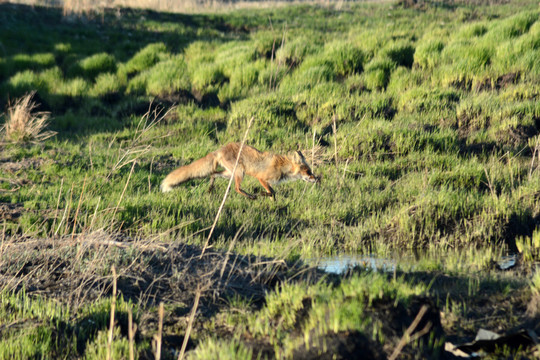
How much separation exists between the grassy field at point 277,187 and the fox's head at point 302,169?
0.73 ft

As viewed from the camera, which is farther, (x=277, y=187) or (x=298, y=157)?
(x=277, y=187)

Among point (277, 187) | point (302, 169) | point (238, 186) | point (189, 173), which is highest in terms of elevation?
point (302, 169)

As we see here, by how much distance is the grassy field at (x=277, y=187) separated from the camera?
370cm

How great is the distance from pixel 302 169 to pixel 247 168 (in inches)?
31.7

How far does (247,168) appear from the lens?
8.03 metres

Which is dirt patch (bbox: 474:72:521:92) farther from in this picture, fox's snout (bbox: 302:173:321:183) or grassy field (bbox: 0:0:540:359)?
fox's snout (bbox: 302:173:321:183)

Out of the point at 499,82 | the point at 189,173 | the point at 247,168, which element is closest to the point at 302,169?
the point at 247,168

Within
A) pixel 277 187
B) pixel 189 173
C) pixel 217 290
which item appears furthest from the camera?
pixel 277 187

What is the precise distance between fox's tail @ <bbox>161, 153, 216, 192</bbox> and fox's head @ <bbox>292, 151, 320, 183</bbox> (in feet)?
3.87

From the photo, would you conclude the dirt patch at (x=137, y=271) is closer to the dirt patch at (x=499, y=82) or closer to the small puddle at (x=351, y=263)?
the small puddle at (x=351, y=263)

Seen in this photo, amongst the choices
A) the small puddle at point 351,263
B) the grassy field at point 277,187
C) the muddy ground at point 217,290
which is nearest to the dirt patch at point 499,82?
the grassy field at point 277,187

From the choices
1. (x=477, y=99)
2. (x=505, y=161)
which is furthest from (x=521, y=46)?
(x=505, y=161)

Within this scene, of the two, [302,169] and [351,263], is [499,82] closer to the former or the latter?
[302,169]

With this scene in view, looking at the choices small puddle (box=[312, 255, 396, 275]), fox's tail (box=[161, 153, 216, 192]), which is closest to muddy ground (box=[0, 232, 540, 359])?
small puddle (box=[312, 255, 396, 275])
